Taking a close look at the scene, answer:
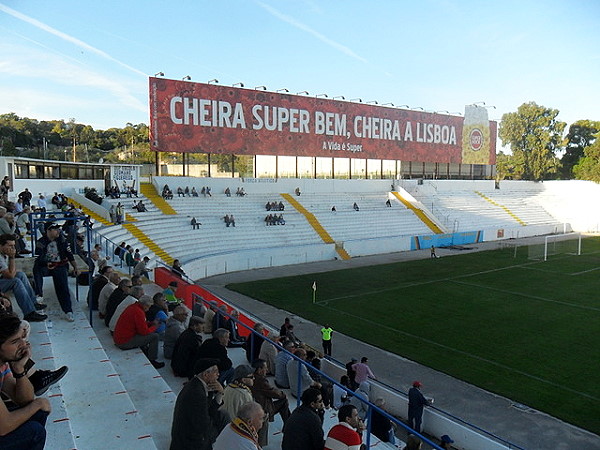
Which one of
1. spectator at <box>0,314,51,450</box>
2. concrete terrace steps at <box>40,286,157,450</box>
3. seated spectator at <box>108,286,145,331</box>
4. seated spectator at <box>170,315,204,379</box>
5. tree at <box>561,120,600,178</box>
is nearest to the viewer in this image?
spectator at <box>0,314,51,450</box>

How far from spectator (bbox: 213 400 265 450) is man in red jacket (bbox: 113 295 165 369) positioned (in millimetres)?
4657

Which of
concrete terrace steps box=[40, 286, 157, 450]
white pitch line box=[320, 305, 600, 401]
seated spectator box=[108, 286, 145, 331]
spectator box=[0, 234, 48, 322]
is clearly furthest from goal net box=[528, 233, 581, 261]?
spectator box=[0, 234, 48, 322]

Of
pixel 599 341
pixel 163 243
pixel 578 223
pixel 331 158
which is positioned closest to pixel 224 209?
pixel 163 243

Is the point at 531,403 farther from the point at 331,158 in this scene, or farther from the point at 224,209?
the point at 331,158

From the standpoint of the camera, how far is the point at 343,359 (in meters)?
14.3

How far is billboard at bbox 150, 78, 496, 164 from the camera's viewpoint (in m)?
35.6

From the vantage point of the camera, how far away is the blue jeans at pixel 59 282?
27.5ft

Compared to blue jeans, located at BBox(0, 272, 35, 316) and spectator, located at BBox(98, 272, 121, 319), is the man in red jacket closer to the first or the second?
blue jeans, located at BBox(0, 272, 35, 316)

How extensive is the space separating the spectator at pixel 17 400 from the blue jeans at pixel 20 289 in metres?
3.86

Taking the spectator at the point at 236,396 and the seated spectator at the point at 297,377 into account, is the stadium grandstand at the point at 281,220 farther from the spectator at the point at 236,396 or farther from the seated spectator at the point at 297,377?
the spectator at the point at 236,396

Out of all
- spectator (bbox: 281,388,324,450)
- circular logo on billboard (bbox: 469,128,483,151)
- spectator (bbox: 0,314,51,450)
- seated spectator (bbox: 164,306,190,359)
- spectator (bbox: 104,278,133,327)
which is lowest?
seated spectator (bbox: 164,306,190,359)

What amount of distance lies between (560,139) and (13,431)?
89.3m

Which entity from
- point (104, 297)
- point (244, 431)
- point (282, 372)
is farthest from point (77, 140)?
point (244, 431)

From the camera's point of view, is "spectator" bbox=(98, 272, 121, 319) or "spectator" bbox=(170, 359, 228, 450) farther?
"spectator" bbox=(98, 272, 121, 319)
